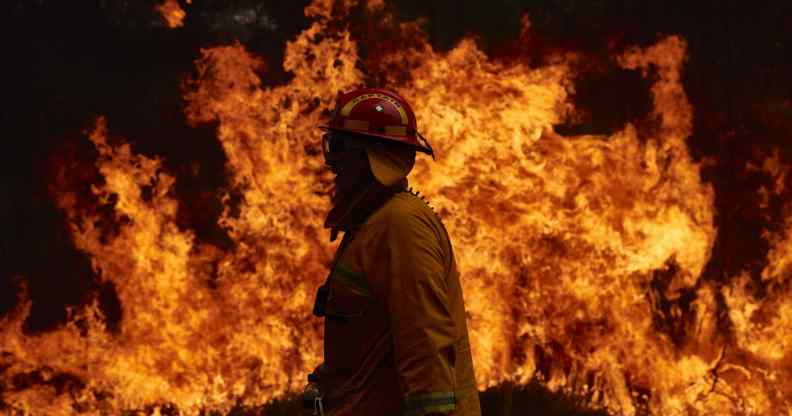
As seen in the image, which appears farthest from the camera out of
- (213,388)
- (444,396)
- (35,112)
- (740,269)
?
(35,112)

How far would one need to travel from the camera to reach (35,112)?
10.1m

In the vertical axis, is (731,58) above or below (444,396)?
above

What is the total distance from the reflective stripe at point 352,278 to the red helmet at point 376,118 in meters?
0.46

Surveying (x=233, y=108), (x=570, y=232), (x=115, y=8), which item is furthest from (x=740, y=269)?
(x=115, y=8)

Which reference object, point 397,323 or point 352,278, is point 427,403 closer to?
point 397,323

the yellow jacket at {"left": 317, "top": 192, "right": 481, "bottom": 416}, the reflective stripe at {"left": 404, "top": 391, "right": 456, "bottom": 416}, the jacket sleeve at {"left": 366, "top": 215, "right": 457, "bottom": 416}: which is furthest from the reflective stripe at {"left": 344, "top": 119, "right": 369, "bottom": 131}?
the reflective stripe at {"left": 404, "top": 391, "right": 456, "bottom": 416}

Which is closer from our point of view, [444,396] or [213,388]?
[444,396]

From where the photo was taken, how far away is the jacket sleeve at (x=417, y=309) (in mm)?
2688

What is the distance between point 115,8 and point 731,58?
6.36 metres

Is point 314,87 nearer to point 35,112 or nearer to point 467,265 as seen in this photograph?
point 467,265

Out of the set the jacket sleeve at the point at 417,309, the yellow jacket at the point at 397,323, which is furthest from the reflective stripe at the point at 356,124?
the jacket sleeve at the point at 417,309

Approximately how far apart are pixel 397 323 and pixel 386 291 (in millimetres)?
113

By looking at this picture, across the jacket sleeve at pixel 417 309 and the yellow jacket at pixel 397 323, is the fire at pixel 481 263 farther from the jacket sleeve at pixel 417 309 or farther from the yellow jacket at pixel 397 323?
the jacket sleeve at pixel 417 309

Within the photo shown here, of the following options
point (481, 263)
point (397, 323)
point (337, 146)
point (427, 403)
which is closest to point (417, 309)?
point (397, 323)
